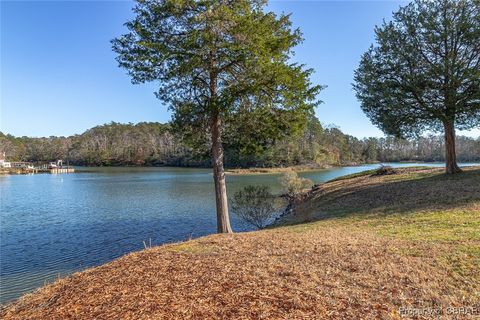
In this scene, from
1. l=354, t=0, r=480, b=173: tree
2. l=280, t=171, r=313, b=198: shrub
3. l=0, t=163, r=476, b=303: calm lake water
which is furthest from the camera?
l=280, t=171, r=313, b=198: shrub

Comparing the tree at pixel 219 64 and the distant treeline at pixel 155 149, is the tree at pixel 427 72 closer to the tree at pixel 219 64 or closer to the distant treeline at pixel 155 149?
the tree at pixel 219 64

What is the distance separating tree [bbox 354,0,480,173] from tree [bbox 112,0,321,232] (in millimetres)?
8953

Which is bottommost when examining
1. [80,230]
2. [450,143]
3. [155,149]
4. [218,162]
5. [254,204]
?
[80,230]

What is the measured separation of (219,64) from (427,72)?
12044 millimetres

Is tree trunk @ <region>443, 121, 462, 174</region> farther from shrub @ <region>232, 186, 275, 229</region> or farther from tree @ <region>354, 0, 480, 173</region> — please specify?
shrub @ <region>232, 186, 275, 229</region>

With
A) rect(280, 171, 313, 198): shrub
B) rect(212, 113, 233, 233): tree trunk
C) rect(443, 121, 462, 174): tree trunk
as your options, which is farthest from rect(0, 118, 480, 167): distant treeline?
rect(212, 113, 233, 233): tree trunk

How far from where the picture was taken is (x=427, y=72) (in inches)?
670

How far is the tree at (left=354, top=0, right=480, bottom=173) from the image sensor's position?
16641 mm

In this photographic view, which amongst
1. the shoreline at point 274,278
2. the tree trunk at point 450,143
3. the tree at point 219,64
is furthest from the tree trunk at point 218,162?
the tree trunk at point 450,143

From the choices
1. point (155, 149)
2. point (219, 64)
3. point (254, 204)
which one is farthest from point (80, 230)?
point (155, 149)

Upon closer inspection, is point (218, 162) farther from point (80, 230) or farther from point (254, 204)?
point (80, 230)

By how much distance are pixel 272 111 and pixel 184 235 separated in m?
10.0

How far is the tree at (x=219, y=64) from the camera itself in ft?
33.5

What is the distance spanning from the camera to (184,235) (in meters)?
18.4
